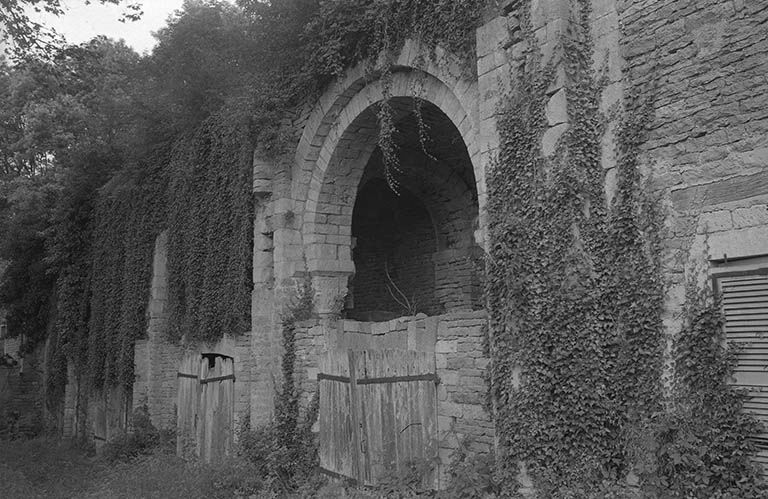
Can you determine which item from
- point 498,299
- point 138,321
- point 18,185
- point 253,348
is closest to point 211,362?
point 253,348

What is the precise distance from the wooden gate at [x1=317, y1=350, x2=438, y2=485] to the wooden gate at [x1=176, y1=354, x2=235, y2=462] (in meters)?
2.68

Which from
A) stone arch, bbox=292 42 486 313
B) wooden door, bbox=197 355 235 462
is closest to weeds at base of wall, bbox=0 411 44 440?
wooden door, bbox=197 355 235 462

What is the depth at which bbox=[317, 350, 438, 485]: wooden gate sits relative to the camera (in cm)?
742

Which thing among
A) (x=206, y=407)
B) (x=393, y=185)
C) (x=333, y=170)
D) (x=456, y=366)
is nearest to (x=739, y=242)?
(x=456, y=366)

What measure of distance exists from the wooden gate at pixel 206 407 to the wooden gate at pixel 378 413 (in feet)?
8.78

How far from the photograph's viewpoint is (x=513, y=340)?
6.22m

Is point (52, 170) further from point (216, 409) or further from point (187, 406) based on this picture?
point (216, 409)

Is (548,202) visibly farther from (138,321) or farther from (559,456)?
(138,321)

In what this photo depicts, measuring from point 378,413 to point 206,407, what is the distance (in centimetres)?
462

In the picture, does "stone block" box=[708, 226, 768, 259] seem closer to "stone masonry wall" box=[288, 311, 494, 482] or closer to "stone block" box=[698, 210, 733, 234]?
"stone block" box=[698, 210, 733, 234]

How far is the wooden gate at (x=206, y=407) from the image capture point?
35.7 ft

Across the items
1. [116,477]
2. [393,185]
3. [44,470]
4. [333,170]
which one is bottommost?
[44,470]

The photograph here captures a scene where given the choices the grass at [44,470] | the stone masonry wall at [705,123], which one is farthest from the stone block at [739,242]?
the grass at [44,470]

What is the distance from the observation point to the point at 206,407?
1142 cm
